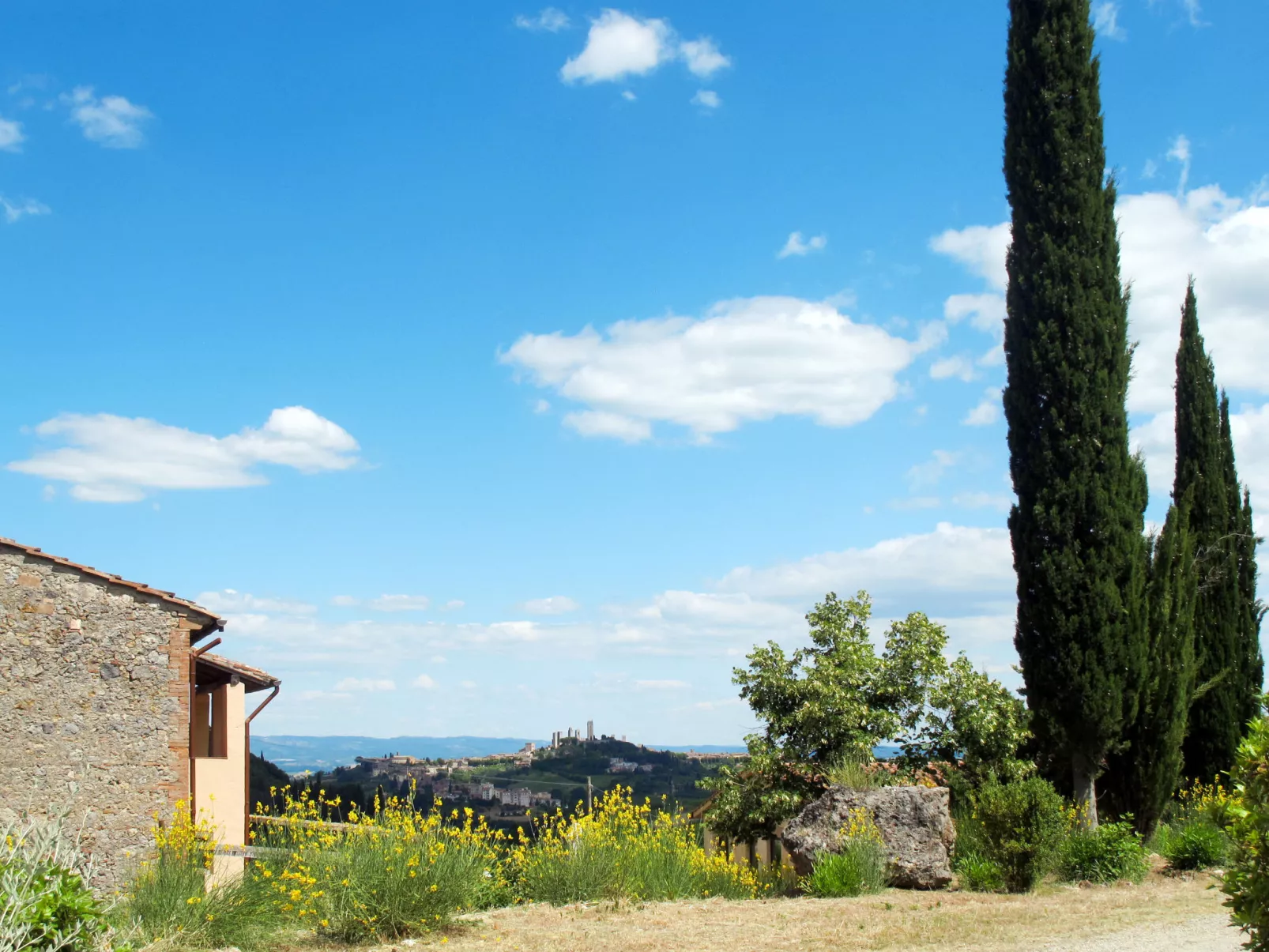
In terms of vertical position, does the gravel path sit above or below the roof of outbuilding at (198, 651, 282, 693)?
below

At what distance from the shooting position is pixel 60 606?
1438 centimetres

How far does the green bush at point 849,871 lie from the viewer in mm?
12070

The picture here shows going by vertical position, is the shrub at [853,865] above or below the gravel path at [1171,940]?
above

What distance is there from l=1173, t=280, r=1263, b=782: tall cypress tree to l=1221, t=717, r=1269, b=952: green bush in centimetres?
1445

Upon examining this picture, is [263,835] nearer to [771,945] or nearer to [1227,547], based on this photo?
[771,945]

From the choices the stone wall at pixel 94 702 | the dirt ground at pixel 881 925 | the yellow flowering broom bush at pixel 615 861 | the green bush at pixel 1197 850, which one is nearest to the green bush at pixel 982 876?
the dirt ground at pixel 881 925

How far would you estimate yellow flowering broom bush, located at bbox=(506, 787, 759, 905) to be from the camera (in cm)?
1155

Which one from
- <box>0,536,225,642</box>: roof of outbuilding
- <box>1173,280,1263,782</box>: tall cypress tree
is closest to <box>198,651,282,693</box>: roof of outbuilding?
<box>0,536,225,642</box>: roof of outbuilding

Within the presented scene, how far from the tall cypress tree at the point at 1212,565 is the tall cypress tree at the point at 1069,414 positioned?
4.52 meters

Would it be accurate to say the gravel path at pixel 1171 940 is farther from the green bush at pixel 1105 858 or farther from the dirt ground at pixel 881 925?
the green bush at pixel 1105 858

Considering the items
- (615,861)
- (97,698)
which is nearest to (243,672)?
(97,698)

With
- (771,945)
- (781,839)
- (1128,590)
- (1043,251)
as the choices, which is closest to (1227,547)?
(1128,590)

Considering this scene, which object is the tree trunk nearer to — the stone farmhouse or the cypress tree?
the cypress tree

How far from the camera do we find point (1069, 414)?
647 inches
